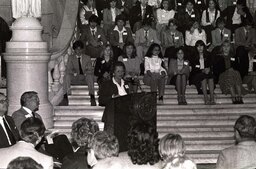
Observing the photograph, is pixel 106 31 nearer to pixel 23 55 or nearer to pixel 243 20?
pixel 243 20

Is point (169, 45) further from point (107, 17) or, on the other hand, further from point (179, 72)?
point (107, 17)

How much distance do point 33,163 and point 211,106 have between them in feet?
35.7

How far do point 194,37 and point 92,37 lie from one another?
8.75 feet

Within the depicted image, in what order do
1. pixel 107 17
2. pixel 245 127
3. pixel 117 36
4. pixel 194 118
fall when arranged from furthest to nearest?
pixel 107 17 → pixel 117 36 → pixel 194 118 → pixel 245 127

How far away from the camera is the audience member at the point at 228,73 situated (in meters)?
16.4

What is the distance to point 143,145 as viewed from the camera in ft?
22.2

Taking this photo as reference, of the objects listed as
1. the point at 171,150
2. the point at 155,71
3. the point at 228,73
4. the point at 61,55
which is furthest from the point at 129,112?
the point at 228,73

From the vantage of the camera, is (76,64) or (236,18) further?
→ (236,18)

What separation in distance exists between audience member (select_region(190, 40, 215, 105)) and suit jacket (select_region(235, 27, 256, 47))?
166 cm

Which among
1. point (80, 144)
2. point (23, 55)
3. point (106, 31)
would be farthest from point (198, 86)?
point (80, 144)

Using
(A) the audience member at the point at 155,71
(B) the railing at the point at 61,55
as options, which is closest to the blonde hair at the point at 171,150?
(B) the railing at the point at 61,55

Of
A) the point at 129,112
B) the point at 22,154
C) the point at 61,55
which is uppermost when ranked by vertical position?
the point at 61,55

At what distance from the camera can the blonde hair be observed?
6.36 m

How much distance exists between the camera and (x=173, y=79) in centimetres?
1673
